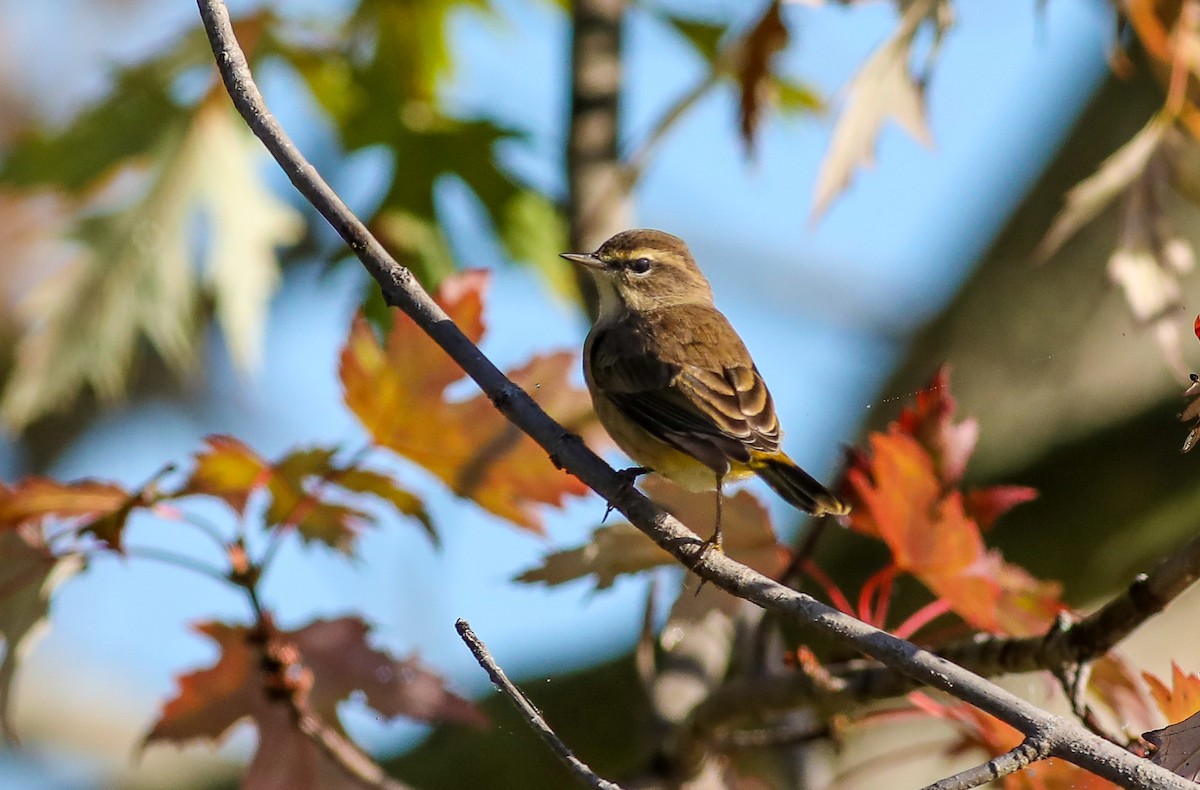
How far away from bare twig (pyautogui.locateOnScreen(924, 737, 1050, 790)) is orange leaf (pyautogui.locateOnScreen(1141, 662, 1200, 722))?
0.96 ft

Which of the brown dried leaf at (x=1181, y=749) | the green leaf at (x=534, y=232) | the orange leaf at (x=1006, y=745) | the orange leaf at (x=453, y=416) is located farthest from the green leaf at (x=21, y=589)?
the brown dried leaf at (x=1181, y=749)

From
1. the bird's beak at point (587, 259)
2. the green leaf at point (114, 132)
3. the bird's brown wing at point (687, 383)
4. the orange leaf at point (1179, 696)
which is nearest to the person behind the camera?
the orange leaf at point (1179, 696)

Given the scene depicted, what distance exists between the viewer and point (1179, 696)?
1.91 m

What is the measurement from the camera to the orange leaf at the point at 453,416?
2.58 m

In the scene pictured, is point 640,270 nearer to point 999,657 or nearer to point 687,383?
point 687,383

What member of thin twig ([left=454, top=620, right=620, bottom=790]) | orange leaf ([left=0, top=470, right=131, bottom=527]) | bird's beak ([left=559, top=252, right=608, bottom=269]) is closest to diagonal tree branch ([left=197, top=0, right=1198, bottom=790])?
thin twig ([left=454, top=620, right=620, bottom=790])

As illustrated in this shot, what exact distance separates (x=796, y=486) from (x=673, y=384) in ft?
1.81

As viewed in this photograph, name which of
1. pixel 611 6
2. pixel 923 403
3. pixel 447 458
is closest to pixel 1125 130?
pixel 611 6

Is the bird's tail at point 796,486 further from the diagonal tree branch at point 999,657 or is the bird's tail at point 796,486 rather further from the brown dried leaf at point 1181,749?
the brown dried leaf at point 1181,749

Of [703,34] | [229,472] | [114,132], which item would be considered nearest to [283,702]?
[229,472]

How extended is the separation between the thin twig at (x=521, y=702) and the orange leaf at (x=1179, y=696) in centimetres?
82

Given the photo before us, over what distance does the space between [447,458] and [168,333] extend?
5.74 ft

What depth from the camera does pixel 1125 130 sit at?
16.7 feet

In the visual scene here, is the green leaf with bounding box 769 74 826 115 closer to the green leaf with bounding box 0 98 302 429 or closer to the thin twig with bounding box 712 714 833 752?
the green leaf with bounding box 0 98 302 429
